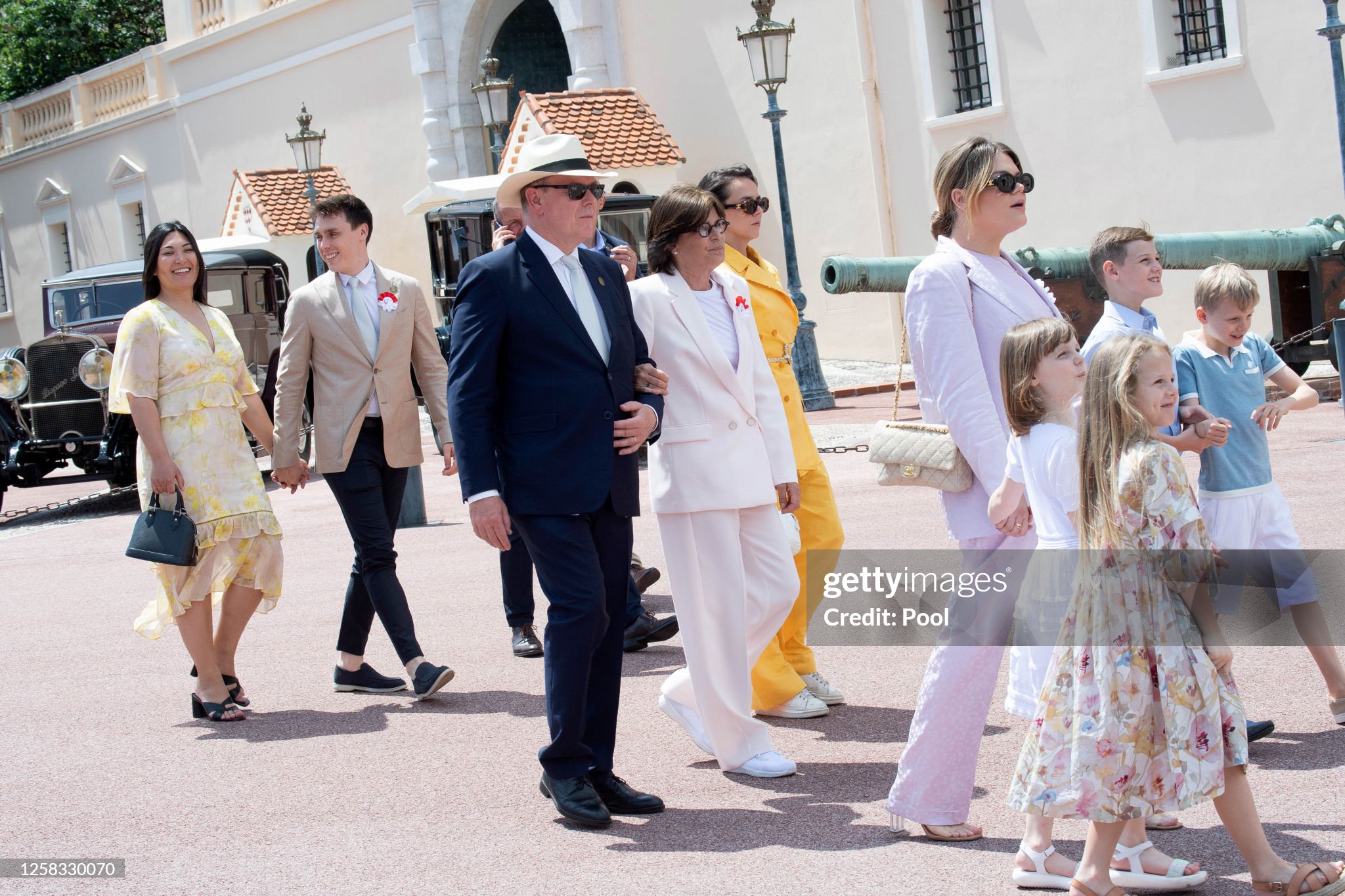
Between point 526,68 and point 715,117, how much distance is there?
6.58 m

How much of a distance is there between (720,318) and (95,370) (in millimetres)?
10286

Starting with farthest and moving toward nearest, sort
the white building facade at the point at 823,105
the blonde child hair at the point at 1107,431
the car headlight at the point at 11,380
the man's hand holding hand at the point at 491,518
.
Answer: the white building facade at the point at 823,105 → the car headlight at the point at 11,380 → the man's hand holding hand at the point at 491,518 → the blonde child hair at the point at 1107,431

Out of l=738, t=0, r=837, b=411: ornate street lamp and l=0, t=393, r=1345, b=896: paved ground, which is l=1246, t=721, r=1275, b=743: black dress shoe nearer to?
l=0, t=393, r=1345, b=896: paved ground

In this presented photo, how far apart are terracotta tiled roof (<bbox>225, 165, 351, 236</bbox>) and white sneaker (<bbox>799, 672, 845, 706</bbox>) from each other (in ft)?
76.9

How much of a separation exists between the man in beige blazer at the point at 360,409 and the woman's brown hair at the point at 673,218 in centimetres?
134

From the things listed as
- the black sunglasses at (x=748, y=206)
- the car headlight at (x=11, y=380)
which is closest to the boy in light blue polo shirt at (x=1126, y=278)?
the black sunglasses at (x=748, y=206)

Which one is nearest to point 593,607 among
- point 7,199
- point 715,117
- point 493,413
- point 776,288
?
point 493,413

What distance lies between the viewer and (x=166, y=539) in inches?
231

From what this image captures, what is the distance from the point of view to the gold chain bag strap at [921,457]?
4.02m

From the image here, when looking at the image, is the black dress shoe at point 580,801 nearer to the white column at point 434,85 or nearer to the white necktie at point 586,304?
the white necktie at point 586,304

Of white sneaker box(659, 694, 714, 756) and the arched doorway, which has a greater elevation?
the arched doorway

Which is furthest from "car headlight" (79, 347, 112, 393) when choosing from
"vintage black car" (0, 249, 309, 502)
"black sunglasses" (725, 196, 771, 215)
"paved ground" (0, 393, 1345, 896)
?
"black sunglasses" (725, 196, 771, 215)

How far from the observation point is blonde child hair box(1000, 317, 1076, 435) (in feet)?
12.1

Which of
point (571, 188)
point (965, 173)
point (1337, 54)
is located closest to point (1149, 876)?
point (965, 173)
